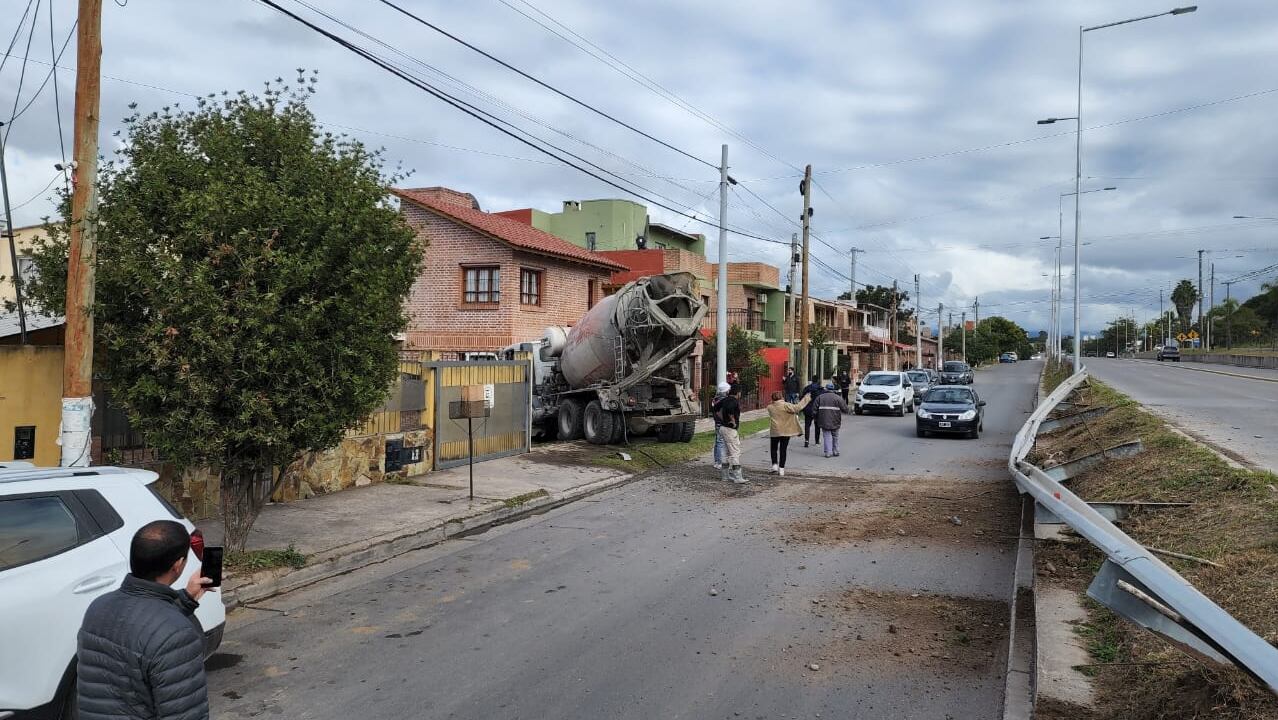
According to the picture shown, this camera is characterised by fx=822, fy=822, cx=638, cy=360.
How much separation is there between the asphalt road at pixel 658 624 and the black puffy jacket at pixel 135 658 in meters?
2.45

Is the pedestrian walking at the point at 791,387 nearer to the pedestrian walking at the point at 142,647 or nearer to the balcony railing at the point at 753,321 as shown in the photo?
the balcony railing at the point at 753,321

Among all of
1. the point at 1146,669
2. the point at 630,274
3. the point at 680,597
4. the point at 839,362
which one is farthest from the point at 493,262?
the point at 839,362

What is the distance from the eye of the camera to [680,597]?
758cm

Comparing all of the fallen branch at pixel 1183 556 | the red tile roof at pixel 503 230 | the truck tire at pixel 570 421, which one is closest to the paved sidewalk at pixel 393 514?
the truck tire at pixel 570 421

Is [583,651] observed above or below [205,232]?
below

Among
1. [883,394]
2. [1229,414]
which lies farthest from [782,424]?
[883,394]

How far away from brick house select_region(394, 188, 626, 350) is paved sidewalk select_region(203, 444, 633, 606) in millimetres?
9806

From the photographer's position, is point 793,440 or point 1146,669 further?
point 793,440

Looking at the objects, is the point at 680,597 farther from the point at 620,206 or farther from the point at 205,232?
the point at 620,206

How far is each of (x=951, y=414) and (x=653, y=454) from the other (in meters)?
8.99

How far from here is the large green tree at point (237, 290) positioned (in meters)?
7.40

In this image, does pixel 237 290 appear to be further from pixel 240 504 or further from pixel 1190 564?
pixel 1190 564

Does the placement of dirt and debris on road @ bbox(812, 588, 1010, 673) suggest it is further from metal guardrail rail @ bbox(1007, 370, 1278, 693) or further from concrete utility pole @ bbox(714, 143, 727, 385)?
Result: concrete utility pole @ bbox(714, 143, 727, 385)

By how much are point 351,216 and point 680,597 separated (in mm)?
4883
